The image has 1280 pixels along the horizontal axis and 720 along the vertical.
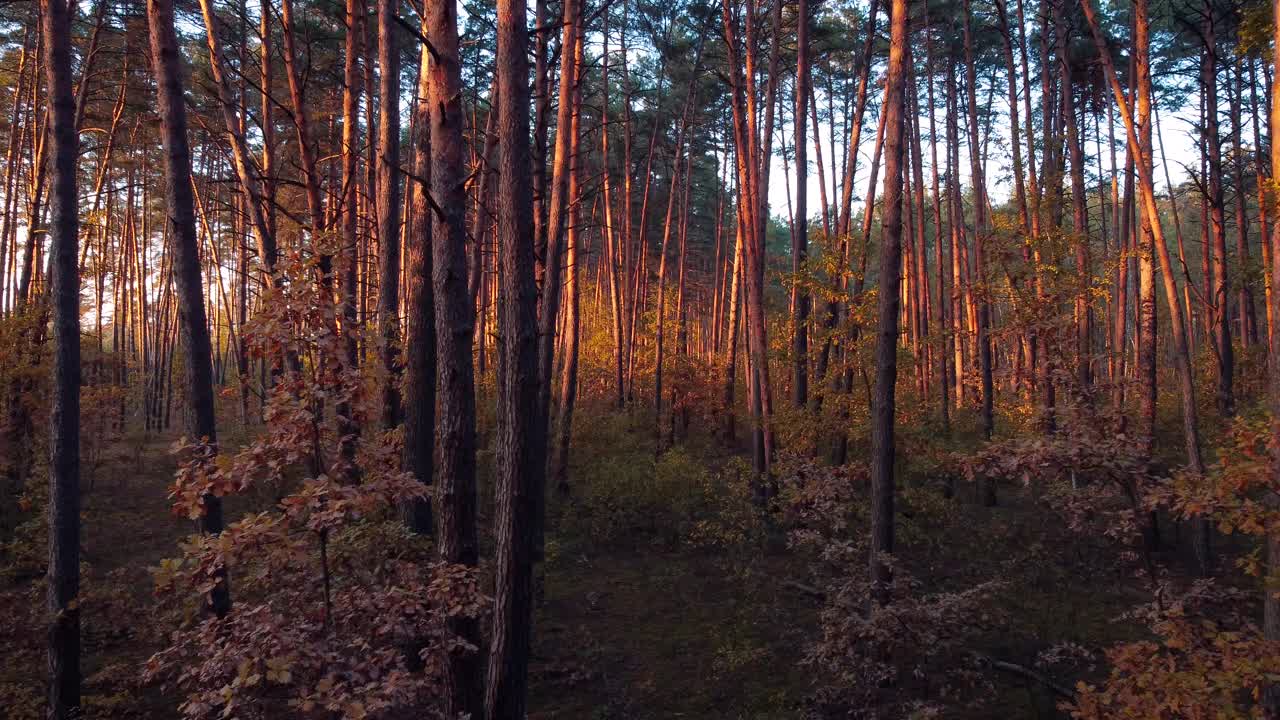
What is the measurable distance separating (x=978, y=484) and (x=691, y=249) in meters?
22.1

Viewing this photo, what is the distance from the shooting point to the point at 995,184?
24.5 metres

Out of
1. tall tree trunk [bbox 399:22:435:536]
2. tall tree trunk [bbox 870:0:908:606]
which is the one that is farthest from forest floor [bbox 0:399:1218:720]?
tall tree trunk [bbox 399:22:435:536]

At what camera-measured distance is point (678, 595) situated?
10.1 m

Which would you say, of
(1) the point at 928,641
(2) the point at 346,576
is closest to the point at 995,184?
(1) the point at 928,641

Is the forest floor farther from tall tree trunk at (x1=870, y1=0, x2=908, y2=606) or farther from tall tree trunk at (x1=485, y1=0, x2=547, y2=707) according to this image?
tall tree trunk at (x1=485, y1=0, x2=547, y2=707)

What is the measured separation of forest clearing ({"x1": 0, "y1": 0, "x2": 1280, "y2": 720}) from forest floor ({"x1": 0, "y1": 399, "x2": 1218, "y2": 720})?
2.9 inches

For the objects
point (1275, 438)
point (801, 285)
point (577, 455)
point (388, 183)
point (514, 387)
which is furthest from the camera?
point (577, 455)

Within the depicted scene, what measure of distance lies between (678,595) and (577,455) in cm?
656

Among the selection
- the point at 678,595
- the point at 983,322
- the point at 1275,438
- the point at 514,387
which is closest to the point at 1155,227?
the point at 983,322

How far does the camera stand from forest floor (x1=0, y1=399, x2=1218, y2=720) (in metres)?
7.23

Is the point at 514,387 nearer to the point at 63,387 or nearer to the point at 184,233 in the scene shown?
the point at 184,233

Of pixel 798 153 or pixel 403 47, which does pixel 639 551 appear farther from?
pixel 403 47

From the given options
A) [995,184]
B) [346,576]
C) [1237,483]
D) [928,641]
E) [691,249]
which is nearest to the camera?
[1237,483]

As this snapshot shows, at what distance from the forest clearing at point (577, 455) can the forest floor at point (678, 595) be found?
0.07 meters
